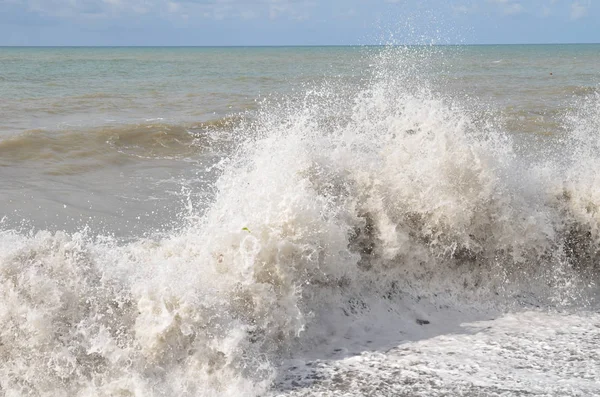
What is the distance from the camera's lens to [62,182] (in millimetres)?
7977

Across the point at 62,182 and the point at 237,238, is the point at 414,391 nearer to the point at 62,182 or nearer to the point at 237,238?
the point at 237,238

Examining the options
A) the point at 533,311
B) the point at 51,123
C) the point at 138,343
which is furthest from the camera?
the point at 51,123

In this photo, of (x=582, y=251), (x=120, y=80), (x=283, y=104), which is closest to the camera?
(x=582, y=251)

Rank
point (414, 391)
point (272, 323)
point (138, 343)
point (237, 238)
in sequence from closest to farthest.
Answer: point (414, 391) → point (138, 343) → point (272, 323) → point (237, 238)

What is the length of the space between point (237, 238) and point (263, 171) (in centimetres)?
81

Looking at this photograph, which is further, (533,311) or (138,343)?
(533,311)

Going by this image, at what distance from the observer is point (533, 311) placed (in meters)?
4.69

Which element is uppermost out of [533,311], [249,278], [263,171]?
[263,171]

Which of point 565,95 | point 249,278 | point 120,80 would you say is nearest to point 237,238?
point 249,278

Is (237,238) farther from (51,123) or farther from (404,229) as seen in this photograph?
(51,123)

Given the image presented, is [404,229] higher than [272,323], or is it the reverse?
[404,229]

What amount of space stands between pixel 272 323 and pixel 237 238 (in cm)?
63

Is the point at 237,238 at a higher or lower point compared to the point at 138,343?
higher

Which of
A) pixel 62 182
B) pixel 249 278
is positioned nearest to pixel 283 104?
pixel 62 182
